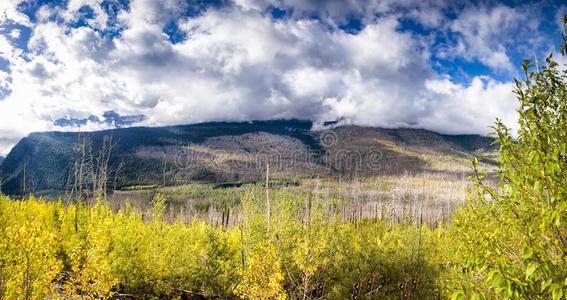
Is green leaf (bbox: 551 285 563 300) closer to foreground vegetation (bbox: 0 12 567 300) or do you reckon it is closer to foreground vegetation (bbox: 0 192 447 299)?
foreground vegetation (bbox: 0 12 567 300)

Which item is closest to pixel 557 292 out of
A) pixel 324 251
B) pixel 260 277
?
pixel 260 277

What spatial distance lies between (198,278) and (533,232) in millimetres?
22041

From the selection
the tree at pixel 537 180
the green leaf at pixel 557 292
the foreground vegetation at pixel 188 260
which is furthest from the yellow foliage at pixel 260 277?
the green leaf at pixel 557 292

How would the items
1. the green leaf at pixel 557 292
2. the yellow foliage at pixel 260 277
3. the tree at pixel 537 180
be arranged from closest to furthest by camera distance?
the green leaf at pixel 557 292 → the tree at pixel 537 180 → the yellow foliage at pixel 260 277

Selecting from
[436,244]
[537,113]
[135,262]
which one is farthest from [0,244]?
[436,244]

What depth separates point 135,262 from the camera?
67.1 feet

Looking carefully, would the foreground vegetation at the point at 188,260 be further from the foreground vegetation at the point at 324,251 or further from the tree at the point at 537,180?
the tree at the point at 537,180

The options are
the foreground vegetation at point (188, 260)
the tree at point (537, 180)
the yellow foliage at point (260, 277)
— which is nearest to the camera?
the tree at point (537, 180)

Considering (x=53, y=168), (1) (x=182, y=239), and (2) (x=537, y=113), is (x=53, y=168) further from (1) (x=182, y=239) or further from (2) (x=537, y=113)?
(2) (x=537, y=113)

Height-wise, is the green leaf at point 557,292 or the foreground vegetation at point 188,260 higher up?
the green leaf at point 557,292

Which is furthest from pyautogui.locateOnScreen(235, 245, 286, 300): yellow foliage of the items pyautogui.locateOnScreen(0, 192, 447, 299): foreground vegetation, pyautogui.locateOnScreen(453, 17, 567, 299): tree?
pyautogui.locateOnScreen(453, 17, 567, 299): tree

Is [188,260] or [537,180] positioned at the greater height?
[537,180]

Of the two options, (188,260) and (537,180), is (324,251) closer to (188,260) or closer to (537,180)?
(188,260)

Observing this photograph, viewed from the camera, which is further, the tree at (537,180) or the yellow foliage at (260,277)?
the yellow foliage at (260,277)
